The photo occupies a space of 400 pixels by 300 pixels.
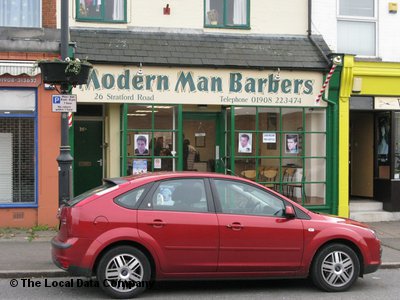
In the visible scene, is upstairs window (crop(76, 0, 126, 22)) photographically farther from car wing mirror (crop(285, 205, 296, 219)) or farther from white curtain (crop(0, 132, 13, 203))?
car wing mirror (crop(285, 205, 296, 219))

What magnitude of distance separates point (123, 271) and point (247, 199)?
179cm

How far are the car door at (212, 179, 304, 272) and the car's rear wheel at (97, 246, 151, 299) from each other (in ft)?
3.16

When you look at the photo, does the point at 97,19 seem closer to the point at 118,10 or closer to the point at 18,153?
the point at 118,10

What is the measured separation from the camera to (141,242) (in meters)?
6.61

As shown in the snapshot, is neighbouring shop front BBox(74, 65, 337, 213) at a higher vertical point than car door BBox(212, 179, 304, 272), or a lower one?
higher

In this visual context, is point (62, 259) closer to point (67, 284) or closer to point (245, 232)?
point (67, 284)

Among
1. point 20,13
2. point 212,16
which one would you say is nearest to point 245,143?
point 212,16

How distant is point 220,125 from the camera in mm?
13461

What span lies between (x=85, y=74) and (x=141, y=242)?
3.31 metres

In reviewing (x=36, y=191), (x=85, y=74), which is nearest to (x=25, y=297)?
(x=85, y=74)

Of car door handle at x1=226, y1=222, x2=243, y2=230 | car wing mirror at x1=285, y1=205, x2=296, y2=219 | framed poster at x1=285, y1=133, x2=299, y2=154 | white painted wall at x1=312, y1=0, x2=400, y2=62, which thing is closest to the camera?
car door handle at x1=226, y1=222, x2=243, y2=230

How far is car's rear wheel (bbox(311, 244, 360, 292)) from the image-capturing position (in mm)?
7098

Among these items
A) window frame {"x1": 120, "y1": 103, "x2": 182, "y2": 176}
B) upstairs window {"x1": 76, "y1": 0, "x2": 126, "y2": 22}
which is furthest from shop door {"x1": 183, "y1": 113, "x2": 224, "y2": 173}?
upstairs window {"x1": 76, "y1": 0, "x2": 126, "y2": 22}

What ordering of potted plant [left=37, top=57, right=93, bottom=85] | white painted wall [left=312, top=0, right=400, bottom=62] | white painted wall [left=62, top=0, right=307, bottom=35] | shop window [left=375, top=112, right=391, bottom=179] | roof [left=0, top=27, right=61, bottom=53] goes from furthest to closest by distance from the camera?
1. shop window [left=375, top=112, right=391, bottom=179]
2. white painted wall [left=312, top=0, right=400, bottom=62]
3. white painted wall [left=62, top=0, right=307, bottom=35]
4. roof [left=0, top=27, right=61, bottom=53]
5. potted plant [left=37, top=57, right=93, bottom=85]
